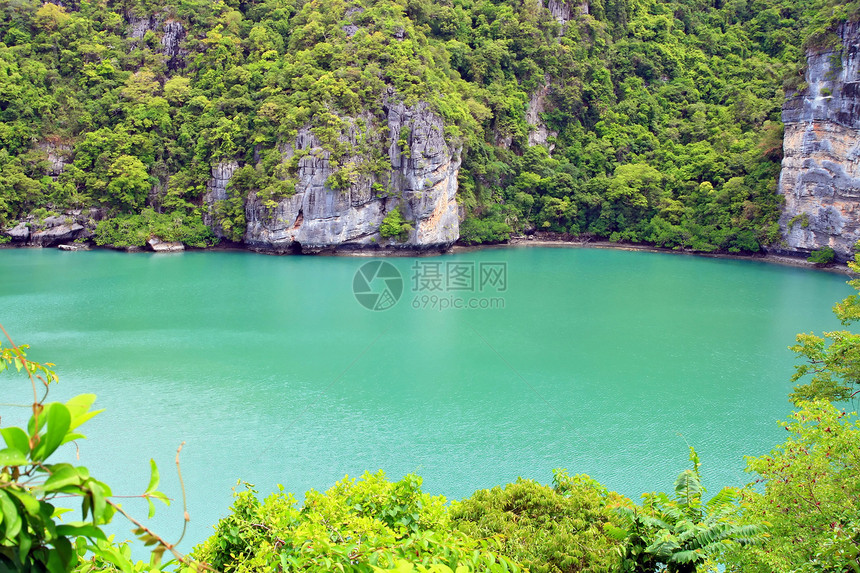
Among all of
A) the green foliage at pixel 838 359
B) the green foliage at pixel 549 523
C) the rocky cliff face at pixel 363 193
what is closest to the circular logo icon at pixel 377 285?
the rocky cliff face at pixel 363 193

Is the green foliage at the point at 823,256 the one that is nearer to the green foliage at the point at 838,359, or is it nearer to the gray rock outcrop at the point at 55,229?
the green foliage at the point at 838,359

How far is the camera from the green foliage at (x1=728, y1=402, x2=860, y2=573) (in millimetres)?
2627

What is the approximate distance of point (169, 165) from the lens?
25.4 metres

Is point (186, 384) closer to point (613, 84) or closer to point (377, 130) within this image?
point (377, 130)

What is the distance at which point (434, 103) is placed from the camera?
76.3 feet

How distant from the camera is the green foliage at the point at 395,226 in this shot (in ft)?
74.8

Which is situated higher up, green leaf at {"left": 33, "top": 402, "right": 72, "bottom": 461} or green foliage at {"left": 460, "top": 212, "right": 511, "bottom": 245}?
green foliage at {"left": 460, "top": 212, "right": 511, "bottom": 245}

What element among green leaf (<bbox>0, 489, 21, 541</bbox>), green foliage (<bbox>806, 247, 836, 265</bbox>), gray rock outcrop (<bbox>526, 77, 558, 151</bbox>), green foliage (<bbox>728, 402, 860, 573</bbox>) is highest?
gray rock outcrop (<bbox>526, 77, 558, 151</bbox>)

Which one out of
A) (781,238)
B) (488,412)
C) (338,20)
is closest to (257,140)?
(338,20)

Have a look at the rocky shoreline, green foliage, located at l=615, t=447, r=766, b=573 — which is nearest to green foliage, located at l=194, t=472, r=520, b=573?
green foliage, located at l=615, t=447, r=766, b=573

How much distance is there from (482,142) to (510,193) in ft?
8.62

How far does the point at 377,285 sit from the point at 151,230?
11053 mm

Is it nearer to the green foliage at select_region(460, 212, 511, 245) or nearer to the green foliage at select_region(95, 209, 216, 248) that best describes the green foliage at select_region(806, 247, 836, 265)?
the green foliage at select_region(460, 212, 511, 245)

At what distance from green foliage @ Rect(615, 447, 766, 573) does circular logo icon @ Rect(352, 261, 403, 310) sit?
12.1 meters
